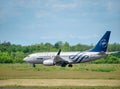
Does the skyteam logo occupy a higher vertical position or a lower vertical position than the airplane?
higher

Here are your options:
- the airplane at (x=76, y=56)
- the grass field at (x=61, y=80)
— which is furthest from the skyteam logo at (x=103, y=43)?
the grass field at (x=61, y=80)

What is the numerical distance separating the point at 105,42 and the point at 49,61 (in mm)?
10709

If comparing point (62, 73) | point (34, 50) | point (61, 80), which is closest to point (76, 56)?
point (62, 73)

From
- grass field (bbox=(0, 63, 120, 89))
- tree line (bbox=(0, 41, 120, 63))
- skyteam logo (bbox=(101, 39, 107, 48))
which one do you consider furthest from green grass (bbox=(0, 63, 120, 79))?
tree line (bbox=(0, 41, 120, 63))

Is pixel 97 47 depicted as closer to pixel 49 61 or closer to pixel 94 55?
pixel 94 55

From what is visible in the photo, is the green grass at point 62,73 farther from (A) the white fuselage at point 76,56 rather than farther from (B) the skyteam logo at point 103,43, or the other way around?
(B) the skyteam logo at point 103,43

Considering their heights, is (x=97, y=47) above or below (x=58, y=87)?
above

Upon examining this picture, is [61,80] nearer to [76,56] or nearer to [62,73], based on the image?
[62,73]

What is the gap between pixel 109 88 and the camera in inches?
1119

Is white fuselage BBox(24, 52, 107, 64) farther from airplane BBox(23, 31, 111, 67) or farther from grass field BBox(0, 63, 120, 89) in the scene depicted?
grass field BBox(0, 63, 120, 89)

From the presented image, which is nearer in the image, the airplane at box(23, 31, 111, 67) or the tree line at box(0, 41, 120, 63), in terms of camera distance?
the airplane at box(23, 31, 111, 67)

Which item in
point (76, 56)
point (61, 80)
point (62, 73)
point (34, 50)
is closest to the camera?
point (61, 80)

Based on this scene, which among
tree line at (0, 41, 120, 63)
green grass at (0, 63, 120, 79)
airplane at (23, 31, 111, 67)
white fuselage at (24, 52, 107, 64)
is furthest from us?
tree line at (0, 41, 120, 63)

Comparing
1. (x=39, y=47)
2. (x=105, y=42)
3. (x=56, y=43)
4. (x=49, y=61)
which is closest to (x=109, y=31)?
(x=105, y=42)
